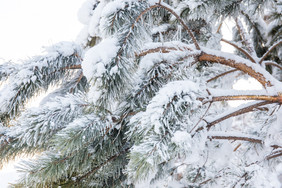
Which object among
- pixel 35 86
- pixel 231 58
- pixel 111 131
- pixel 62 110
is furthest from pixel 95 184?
pixel 231 58

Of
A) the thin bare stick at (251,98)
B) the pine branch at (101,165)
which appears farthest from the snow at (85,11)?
the thin bare stick at (251,98)

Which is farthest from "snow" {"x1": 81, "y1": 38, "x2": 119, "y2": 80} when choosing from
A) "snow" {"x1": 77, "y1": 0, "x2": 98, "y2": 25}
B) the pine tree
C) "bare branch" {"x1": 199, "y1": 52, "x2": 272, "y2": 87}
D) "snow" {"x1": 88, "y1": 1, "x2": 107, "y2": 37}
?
"snow" {"x1": 77, "y1": 0, "x2": 98, "y2": 25}

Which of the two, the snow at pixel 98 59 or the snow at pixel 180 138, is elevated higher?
the snow at pixel 98 59

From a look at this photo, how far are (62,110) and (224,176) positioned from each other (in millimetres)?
1523

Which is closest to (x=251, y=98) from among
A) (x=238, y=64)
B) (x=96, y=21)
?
(x=238, y=64)

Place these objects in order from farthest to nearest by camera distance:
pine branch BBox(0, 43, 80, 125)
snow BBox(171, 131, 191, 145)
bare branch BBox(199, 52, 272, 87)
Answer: bare branch BBox(199, 52, 272, 87), pine branch BBox(0, 43, 80, 125), snow BBox(171, 131, 191, 145)

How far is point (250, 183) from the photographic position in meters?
1.58

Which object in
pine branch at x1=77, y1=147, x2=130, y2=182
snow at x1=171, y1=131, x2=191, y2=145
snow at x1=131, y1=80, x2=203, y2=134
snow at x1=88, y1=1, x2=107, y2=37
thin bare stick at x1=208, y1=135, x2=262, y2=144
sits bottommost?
thin bare stick at x1=208, y1=135, x2=262, y2=144

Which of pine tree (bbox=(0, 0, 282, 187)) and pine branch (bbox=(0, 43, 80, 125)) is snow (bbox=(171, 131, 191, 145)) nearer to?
pine tree (bbox=(0, 0, 282, 187))

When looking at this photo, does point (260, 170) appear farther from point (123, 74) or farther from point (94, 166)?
point (123, 74)

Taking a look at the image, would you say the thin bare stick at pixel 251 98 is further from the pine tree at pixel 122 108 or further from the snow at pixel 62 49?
the snow at pixel 62 49

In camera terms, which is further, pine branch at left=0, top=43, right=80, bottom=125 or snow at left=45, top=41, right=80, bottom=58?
snow at left=45, top=41, right=80, bottom=58

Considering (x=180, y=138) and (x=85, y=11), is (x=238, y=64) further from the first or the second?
(x=85, y=11)

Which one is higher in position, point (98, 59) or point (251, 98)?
point (98, 59)
